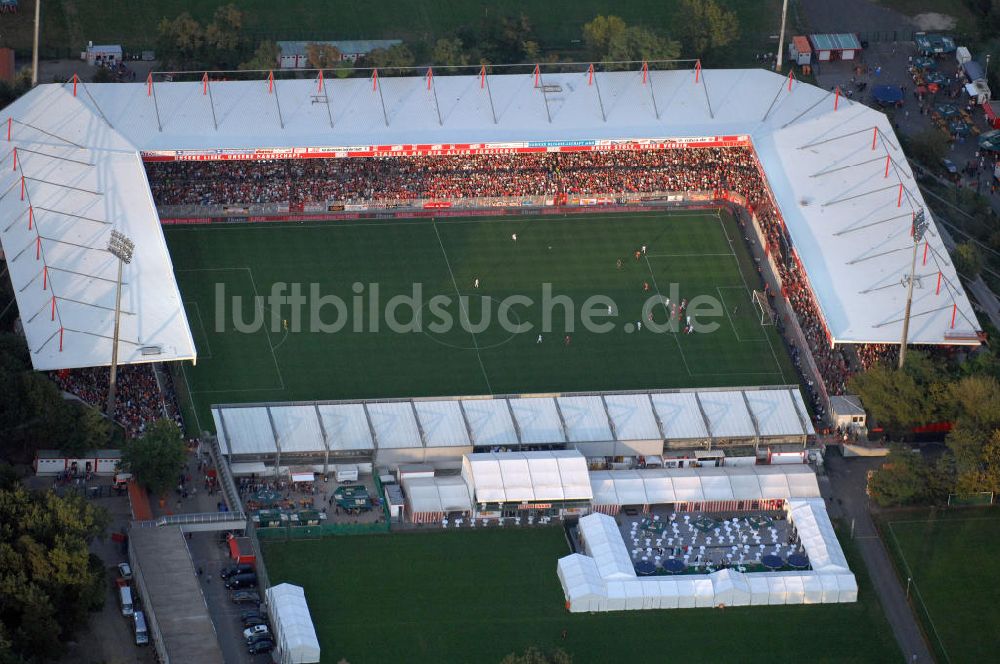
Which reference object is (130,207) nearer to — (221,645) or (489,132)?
(489,132)

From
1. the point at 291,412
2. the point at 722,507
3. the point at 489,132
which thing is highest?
the point at 489,132

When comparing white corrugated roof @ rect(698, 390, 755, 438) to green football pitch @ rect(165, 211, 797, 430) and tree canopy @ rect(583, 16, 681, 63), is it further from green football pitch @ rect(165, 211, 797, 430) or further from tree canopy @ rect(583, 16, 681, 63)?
tree canopy @ rect(583, 16, 681, 63)

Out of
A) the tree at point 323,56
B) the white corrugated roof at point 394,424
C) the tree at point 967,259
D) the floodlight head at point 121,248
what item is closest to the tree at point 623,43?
the tree at point 323,56

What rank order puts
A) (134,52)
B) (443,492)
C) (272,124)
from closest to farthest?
(443,492) < (272,124) < (134,52)

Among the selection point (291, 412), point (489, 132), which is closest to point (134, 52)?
point (489, 132)

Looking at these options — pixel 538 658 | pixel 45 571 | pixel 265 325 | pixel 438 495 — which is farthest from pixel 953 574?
pixel 45 571

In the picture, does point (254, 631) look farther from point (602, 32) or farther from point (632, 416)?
point (602, 32)

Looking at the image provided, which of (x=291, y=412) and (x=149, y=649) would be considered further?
(x=291, y=412)
